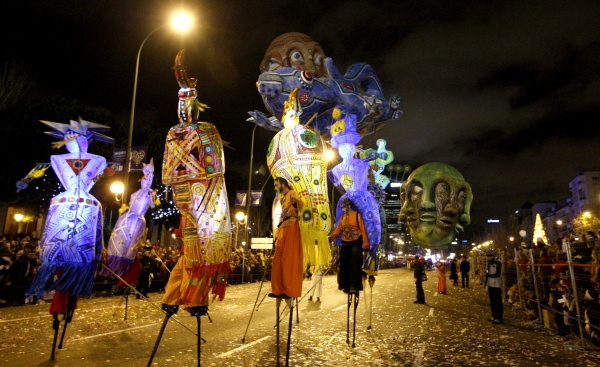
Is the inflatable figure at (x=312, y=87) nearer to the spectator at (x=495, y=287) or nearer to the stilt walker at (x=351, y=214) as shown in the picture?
the stilt walker at (x=351, y=214)

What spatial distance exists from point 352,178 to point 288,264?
407 centimetres

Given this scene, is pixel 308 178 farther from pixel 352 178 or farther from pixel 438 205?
pixel 438 205

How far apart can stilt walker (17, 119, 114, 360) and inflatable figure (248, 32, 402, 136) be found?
Result: 206 inches

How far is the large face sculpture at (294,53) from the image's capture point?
11305mm

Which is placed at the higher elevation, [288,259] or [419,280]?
[288,259]

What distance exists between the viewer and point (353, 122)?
9.88 meters

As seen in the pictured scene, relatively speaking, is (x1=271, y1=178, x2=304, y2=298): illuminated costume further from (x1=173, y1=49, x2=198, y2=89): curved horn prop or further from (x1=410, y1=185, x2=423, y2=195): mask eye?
(x1=173, y1=49, x2=198, y2=89): curved horn prop

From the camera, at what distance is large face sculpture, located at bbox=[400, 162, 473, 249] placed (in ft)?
18.5

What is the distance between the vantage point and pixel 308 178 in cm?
700

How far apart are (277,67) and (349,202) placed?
541 cm

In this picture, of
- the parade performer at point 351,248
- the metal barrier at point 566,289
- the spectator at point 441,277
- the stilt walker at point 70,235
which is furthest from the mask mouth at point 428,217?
the spectator at point 441,277

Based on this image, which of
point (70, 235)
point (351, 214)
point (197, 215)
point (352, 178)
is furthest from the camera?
point (352, 178)

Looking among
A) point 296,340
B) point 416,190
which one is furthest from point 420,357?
point 416,190

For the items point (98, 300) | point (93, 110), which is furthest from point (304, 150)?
point (93, 110)
